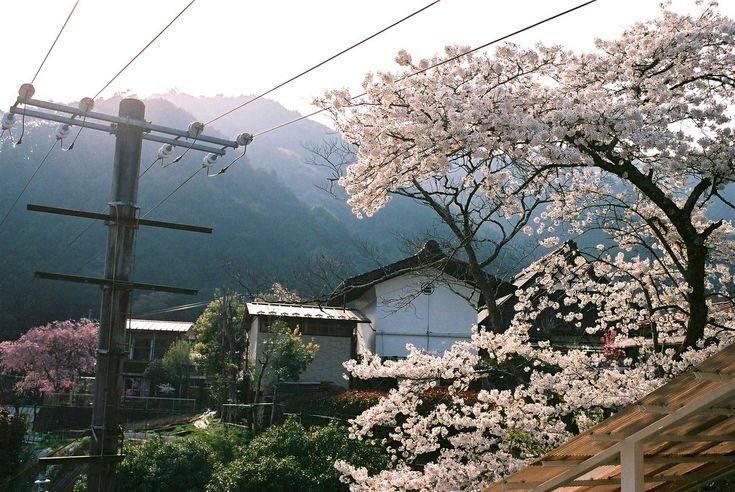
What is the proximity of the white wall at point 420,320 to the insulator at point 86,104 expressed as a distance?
60.5 ft

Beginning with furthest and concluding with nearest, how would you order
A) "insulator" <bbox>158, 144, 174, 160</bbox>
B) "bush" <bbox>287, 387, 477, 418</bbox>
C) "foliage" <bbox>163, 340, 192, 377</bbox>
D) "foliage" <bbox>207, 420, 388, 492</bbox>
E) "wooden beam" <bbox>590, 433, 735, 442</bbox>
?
"foliage" <bbox>163, 340, 192, 377</bbox> → "bush" <bbox>287, 387, 477, 418</bbox> → "foliage" <bbox>207, 420, 388, 492</bbox> → "insulator" <bbox>158, 144, 174, 160</bbox> → "wooden beam" <bbox>590, 433, 735, 442</bbox>

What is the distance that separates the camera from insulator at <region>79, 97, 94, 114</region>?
10.1 m

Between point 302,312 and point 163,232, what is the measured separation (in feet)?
→ 136

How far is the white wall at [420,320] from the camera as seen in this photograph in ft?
91.9

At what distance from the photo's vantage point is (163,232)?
66312 millimetres

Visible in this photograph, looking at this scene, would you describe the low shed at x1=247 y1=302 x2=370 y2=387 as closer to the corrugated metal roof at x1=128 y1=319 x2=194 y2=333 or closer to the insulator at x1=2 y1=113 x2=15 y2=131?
the insulator at x1=2 y1=113 x2=15 y2=131

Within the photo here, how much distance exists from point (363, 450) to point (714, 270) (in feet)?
21.8

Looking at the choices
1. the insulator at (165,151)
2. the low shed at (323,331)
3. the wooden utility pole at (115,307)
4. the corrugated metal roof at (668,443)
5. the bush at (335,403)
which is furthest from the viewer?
the low shed at (323,331)

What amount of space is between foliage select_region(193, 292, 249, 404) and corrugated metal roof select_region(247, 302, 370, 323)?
148 cm

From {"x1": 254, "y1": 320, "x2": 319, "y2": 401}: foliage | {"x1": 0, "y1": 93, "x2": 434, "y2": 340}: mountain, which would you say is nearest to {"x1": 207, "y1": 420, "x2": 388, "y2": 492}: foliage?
{"x1": 254, "y1": 320, "x2": 319, "y2": 401}: foliage

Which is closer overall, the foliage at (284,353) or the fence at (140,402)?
the foliage at (284,353)

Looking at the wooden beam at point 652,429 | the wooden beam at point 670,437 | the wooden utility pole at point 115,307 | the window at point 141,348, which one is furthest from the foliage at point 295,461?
the window at point 141,348

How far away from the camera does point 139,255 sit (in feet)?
205

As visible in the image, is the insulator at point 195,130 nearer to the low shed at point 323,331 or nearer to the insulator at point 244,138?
the insulator at point 244,138
